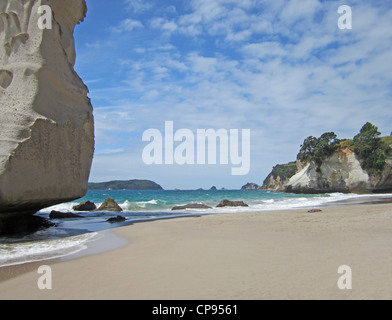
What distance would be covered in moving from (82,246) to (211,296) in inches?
255

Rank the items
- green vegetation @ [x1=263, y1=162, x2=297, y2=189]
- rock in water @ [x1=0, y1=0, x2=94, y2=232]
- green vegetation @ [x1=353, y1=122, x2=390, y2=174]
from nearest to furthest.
Answer: rock in water @ [x1=0, y1=0, x2=94, y2=232], green vegetation @ [x1=353, y1=122, x2=390, y2=174], green vegetation @ [x1=263, y1=162, x2=297, y2=189]

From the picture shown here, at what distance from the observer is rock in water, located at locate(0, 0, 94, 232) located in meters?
10.7

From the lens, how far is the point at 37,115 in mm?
11578

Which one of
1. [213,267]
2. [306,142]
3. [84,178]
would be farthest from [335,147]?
[213,267]

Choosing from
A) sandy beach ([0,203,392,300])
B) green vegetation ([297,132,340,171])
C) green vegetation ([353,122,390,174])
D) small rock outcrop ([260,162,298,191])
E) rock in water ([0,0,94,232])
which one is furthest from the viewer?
small rock outcrop ([260,162,298,191])

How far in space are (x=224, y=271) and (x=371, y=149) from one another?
6107 centimetres

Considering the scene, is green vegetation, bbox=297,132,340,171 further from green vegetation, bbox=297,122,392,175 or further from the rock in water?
the rock in water

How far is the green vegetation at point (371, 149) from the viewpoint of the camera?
176 feet

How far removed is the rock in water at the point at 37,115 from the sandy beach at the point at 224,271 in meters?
5.00

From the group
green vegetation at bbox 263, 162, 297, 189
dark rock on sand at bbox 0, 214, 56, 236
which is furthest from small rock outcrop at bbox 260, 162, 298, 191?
dark rock on sand at bbox 0, 214, 56, 236

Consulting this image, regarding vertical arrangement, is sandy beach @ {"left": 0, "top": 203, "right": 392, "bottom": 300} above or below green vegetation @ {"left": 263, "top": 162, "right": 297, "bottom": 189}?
below

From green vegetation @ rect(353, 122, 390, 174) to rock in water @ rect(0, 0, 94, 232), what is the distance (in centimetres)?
5544

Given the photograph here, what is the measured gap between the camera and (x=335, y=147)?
63062mm

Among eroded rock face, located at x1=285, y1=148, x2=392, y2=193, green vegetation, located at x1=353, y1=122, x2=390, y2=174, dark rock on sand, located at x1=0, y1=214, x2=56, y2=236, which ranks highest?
green vegetation, located at x1=353, y1=122, x2=390, y2=174
